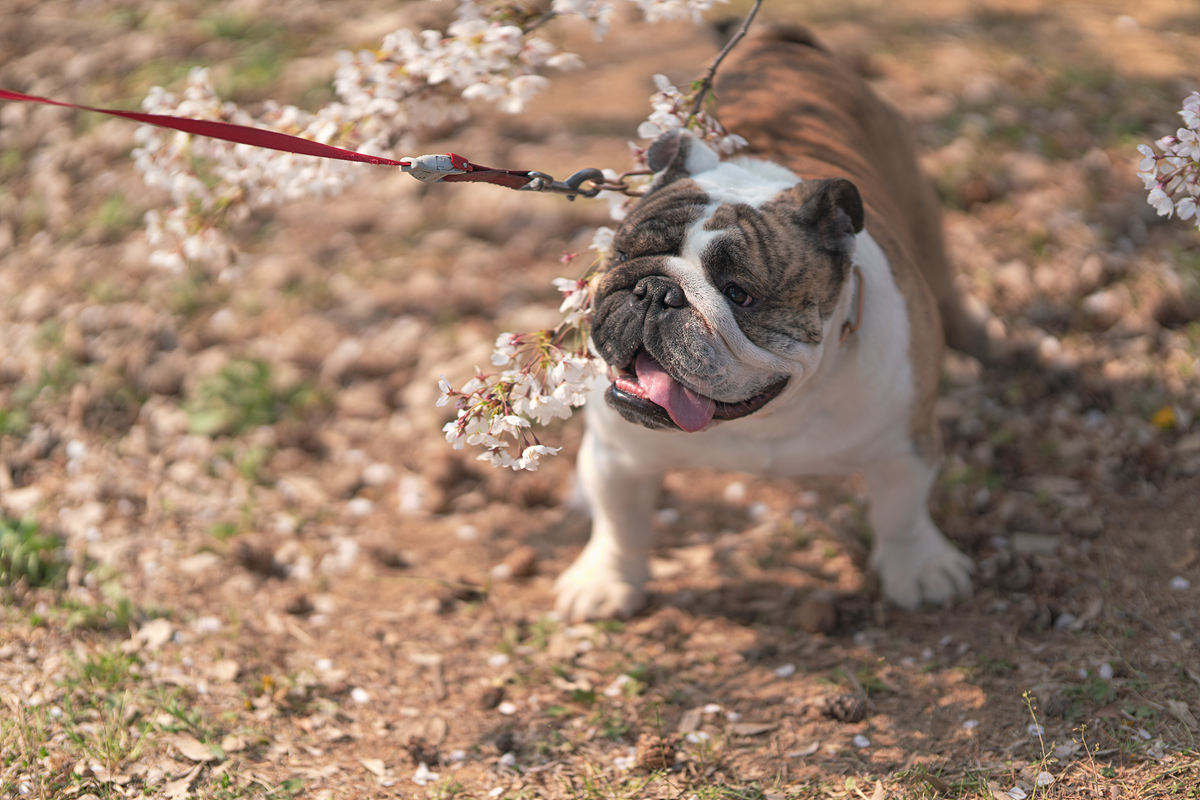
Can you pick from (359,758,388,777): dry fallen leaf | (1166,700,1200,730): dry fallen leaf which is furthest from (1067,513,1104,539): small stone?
(359,758,388,777): dry fallen leaf

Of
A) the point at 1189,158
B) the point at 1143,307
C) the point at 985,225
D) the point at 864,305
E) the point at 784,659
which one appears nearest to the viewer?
the point at 1189,158

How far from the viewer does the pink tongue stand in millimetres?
2475

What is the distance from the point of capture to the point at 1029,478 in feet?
13.0

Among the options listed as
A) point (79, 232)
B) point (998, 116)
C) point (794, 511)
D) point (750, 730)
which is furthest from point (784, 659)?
point (79, 232)

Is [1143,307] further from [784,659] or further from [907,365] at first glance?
[784,659]

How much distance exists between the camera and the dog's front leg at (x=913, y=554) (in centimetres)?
331

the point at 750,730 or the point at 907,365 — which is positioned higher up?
the point at 907,365

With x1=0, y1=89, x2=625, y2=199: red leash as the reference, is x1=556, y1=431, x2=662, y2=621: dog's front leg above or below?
below

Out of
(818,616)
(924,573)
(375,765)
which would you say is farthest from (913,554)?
(375,765)

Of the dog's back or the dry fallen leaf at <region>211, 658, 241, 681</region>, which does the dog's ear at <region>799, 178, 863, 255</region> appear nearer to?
the dog's back

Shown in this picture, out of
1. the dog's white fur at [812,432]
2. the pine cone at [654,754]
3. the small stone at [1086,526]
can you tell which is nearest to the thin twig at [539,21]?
the dog's white fur at [812,432]

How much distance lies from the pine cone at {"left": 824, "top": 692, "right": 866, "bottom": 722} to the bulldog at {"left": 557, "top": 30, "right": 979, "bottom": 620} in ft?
1.94

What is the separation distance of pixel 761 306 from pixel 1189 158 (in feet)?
3.64

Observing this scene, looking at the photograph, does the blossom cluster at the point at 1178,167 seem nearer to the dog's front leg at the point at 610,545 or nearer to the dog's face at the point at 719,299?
the dog's face at the point at 719,299
